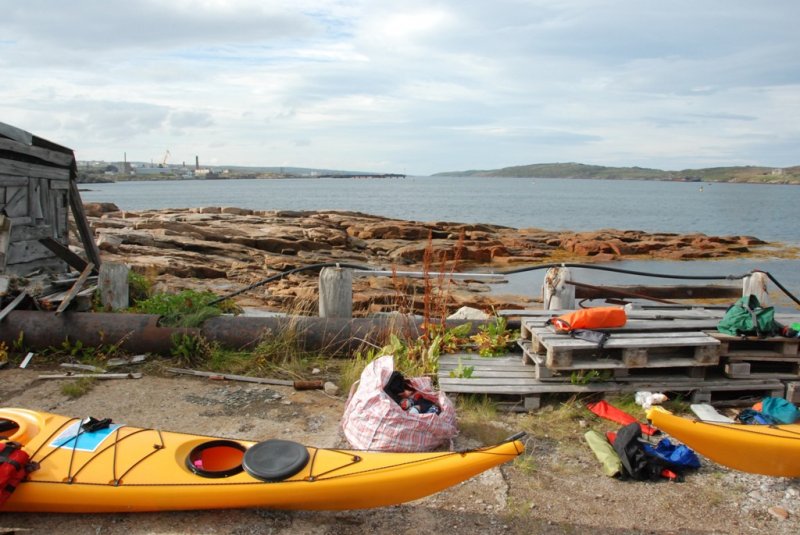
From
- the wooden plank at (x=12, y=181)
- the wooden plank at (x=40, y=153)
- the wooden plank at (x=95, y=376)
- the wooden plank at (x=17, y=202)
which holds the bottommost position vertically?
the wooden plank at (x=95, y=376)

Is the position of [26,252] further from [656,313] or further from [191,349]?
[656,313]

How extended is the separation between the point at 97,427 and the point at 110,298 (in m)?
4.15

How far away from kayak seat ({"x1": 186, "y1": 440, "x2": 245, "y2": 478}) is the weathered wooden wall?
6.05 meters

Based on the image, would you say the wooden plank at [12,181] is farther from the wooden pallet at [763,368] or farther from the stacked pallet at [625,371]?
the wooden pallet at [763,368]

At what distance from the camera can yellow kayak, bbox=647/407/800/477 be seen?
15.3 feet

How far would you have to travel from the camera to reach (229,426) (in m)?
5.88

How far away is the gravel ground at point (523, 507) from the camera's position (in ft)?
13.9

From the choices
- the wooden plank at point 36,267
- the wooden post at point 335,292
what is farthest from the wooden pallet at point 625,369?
→ the wooden plank at point 36,267

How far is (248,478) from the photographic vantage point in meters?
4.16

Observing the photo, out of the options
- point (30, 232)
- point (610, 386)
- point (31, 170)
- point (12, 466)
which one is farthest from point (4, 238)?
point (610, 386)

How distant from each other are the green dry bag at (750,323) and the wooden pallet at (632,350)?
0.29 meters

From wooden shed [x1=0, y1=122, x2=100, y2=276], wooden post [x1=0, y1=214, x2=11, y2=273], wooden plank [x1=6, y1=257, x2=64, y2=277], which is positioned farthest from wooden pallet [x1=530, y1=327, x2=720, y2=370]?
wooden plank [x1=6, y1=257, x2=64, y2=277]

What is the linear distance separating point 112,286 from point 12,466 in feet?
15.5

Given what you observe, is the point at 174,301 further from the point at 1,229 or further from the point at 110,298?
the point at 1,229
